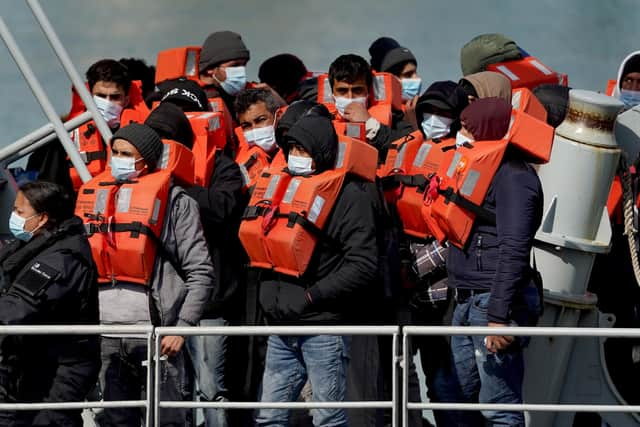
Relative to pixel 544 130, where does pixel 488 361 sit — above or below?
below

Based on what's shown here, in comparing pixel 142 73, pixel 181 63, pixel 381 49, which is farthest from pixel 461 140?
pixel 142 73

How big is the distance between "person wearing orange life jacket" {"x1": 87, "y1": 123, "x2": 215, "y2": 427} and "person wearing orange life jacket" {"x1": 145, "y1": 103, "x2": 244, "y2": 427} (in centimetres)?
47

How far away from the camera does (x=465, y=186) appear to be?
6508 millimetres

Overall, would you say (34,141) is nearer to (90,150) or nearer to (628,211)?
(90,150)

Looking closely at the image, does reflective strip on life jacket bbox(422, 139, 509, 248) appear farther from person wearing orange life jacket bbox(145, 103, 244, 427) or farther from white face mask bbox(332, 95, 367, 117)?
white face mask bbox(332, 95, 367, 117)

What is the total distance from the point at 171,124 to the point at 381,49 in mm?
2541

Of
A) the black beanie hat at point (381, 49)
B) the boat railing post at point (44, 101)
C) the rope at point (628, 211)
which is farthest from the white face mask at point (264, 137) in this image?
the rope at point (628, 211)

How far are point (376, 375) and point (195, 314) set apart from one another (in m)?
0.96

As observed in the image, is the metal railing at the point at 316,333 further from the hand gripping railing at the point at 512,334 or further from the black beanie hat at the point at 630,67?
the black beanie hat at the point at 630,67

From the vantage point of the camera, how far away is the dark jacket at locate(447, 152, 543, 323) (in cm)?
620

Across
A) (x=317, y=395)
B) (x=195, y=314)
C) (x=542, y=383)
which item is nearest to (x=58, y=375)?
(x=195, y=314)

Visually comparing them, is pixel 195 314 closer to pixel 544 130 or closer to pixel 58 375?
pixel 58 375

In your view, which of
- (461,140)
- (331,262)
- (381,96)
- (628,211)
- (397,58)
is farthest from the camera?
(397,58)

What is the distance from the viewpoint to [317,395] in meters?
6.40
